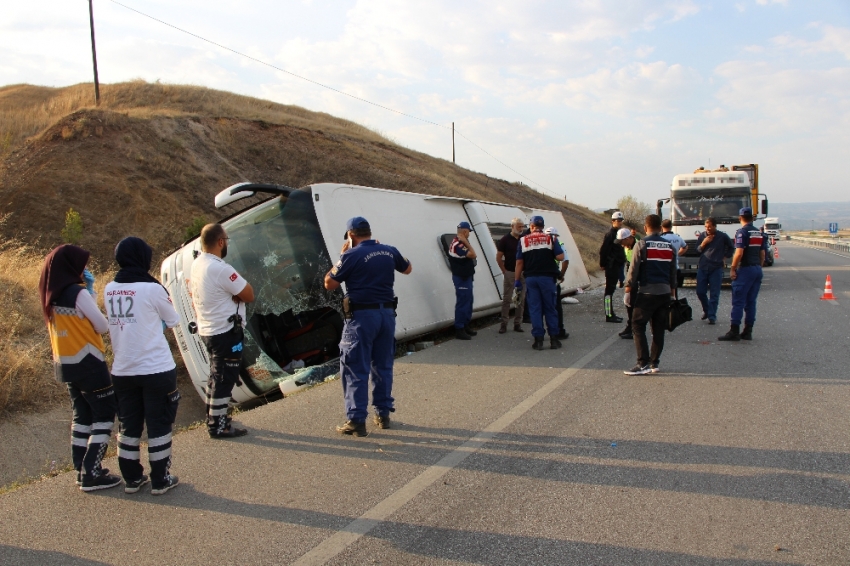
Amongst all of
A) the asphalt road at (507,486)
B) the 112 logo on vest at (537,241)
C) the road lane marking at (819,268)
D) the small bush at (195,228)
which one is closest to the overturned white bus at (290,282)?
the asphalt road at (507,486)

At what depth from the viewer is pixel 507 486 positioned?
3996 millimetres

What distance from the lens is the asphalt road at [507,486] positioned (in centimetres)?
324

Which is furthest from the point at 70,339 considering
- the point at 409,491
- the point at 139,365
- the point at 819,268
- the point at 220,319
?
the point at 819,268

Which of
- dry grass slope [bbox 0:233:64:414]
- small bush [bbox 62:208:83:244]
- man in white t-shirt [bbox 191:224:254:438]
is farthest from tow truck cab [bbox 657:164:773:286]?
small bush [bbox 62:208:83:244]

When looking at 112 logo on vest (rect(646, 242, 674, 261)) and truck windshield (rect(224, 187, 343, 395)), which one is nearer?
112 logo on vest (rect(646, 242, 674, 261))

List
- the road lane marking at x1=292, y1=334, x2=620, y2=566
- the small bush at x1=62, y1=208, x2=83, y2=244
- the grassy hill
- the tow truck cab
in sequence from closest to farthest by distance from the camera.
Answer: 1. the road lane marking at x1=292, y1=334, x2=620, y2=566
2. the grassy hill
3. the tow truck cab
4. the small bush at x1=62, y1=208, x2=83, y2=244

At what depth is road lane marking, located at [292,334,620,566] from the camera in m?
3.23

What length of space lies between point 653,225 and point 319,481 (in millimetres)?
4962

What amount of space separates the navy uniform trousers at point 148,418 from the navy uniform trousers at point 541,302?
534cm

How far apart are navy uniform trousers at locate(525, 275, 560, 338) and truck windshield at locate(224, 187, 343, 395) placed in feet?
8.64

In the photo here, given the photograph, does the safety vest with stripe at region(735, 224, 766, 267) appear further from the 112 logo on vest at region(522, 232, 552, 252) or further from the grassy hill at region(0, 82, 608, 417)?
the grassy hill at region(0, 82, 608, 417)

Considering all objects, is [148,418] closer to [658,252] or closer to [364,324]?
[364,324]

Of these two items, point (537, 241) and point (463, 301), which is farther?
point (463, 301)

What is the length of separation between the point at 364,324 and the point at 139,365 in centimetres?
171
